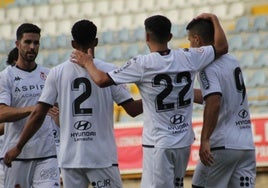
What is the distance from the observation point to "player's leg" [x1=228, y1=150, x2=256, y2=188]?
6.80 meters

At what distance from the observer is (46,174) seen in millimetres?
7668

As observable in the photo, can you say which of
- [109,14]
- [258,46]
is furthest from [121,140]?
[109,14]

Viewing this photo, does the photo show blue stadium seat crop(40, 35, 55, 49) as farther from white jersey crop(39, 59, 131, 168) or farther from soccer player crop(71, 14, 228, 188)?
soccer player crop(71, 14, 228, 188)

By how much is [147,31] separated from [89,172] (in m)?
1.19

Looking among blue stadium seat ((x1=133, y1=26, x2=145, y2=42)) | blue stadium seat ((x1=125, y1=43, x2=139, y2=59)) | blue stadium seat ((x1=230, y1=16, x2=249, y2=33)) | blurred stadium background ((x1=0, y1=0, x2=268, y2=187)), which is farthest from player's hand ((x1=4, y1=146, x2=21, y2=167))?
A: blue stadium seat ((x1=133, y1=26, x2=145, y2=42))

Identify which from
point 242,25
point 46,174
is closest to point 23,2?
point 242,25

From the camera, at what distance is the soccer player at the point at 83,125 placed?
6.40 m

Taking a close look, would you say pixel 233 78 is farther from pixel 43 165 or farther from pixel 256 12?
pixel 256 12

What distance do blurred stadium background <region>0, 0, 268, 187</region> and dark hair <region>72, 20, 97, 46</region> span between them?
7.36 m

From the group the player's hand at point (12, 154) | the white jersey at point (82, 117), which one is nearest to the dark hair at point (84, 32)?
the white jersey at point (82, 117)

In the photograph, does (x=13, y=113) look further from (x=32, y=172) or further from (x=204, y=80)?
(x=204, y=80)

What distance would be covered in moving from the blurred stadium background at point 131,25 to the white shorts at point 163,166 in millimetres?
7166

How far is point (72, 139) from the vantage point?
21.2 ft

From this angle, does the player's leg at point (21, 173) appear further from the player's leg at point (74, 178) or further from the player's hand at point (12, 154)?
the player's leg at point (74, 178)
